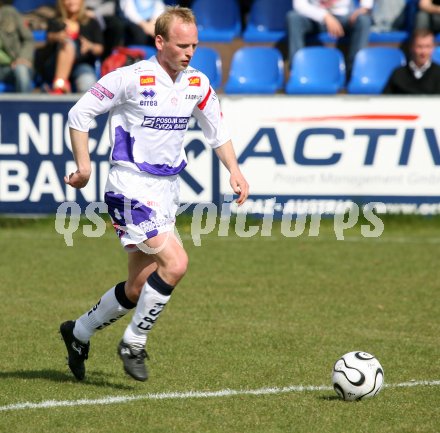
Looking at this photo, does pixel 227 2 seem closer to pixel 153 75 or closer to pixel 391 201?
pixel 391 201

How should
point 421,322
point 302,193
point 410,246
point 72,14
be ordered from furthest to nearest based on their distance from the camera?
point 72,14 < point 302,193 < point 410,246 < point 421,322

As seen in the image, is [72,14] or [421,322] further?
Result: [72,14]

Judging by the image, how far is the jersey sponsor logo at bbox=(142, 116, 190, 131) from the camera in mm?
6141

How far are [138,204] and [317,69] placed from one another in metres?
8.57

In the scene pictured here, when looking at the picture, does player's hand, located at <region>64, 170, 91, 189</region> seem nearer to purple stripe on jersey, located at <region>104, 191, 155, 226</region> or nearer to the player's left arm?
purple stripe on jersey, located at <region>104, 191, 155, 226</region>

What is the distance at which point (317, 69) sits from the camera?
46.8ft

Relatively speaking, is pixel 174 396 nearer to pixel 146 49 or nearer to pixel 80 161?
pixel 80 161

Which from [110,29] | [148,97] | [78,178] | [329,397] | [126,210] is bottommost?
[110,29]

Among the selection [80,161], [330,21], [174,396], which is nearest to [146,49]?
[330,21]

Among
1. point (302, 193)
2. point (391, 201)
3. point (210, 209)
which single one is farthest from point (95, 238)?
point (391, 201)

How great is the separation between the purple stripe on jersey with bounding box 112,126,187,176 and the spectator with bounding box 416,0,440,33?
901 cm

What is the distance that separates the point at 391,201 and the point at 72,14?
15.9 feet

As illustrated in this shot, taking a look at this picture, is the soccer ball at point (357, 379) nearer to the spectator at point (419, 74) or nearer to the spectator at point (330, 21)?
the spectator at point (419, 74)

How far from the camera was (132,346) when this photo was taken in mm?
6039
